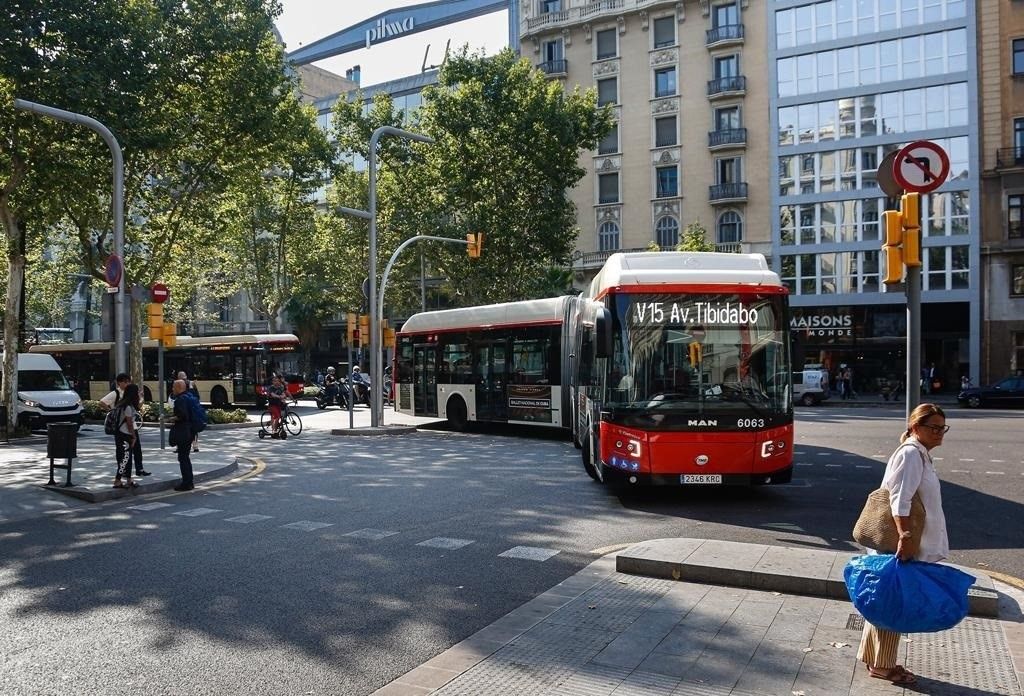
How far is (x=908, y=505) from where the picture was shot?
15.1 ft

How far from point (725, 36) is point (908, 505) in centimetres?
4459

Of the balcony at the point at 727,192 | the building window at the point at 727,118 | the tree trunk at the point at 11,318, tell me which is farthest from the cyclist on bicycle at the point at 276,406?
the building window at the point at 727,118

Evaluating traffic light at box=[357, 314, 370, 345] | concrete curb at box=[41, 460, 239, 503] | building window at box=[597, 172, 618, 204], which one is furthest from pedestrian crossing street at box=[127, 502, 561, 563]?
building window at box=[597, 172, 618, 204]

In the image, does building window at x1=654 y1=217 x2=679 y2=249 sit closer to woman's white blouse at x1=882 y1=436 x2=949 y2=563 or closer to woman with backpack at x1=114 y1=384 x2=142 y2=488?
woman with backpack at x1=114 y1=384 x2=142 y2=488

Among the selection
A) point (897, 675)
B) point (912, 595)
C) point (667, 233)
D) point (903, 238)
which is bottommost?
point (897, 675)

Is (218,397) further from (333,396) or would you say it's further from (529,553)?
(529,553)

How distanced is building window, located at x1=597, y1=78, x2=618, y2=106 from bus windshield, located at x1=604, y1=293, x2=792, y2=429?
39776 mm

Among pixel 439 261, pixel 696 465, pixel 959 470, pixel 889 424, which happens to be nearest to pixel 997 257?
pixel 889 424

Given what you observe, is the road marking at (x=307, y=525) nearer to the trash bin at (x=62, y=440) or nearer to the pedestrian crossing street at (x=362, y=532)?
the pedestrian crossing street at (x=362, y=532)

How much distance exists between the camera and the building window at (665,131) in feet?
154

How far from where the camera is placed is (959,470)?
44.0 ft

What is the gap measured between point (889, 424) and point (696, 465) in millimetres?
14249

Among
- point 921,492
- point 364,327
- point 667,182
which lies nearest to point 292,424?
point 364,327

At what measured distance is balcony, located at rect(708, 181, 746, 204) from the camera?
146ft
